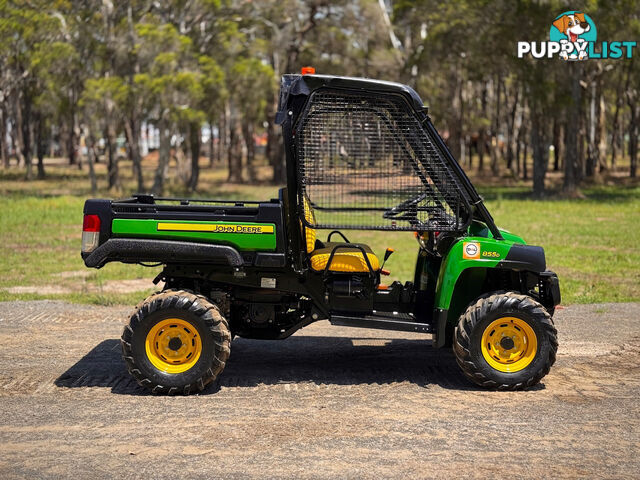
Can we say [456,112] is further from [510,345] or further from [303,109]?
[303,109]

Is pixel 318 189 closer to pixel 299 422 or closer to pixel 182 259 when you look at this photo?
pixel 182 259

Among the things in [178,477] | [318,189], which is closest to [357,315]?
[318,189]

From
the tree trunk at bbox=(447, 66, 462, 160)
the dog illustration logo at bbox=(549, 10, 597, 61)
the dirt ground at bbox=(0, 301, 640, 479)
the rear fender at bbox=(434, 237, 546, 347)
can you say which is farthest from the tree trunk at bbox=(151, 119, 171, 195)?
the rear fender at bbox=(434, 237, 546, 347)

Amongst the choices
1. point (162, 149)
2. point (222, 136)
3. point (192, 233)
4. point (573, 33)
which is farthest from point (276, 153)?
point (192, 233)

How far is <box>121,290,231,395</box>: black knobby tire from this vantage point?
7.07 m

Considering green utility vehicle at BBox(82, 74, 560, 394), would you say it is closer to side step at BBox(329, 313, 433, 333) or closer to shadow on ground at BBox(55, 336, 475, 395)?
side step at BBox(329, 313, 433, 333)

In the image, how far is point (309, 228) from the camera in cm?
729

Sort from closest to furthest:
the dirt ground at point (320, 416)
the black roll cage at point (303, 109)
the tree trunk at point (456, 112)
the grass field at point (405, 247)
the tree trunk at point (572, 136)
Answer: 1. the dirt ground at point (320, 416)
2. the black roll cage at point (303, 109)
3. the grass field at point (405, 247)
4. the tree trunk at point (572, 136)
5. the tree trunk at point (456, 112)

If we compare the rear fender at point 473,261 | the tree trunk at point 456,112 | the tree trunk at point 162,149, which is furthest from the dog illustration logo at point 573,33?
the rear fender at point 473,261

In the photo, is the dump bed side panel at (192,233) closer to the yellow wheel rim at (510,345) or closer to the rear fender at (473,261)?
the rear fender at (473,261)

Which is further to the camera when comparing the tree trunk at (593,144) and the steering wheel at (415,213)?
the tree trunk at (593,144)

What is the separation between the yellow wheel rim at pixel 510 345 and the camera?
7277 millimetres

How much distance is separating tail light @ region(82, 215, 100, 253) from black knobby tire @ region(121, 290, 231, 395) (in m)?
0.65

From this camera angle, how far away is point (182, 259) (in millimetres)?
7242
